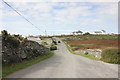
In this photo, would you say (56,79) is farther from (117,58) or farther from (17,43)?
(117,58)

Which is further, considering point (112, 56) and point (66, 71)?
point (112, 56)

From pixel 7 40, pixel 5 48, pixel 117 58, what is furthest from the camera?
pixel 117 58

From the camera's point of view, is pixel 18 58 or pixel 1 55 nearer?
pixel 1 55

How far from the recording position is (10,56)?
13.8 m

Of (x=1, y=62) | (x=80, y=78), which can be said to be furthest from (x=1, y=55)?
(x=80, y=78)

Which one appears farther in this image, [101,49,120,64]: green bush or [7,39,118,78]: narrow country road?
[101,49,120,64]: green bush

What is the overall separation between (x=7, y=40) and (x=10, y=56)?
1732 mm

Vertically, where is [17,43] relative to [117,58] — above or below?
above

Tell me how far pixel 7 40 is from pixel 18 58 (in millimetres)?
1893

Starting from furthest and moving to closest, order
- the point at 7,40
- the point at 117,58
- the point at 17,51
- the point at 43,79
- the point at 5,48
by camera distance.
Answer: the point at 117,58
the point at 17,51
the point at 7,40
the point at 5,48
the point at 43,79

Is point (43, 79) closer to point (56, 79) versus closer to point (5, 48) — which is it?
point (56, 79)

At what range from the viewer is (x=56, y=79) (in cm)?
883

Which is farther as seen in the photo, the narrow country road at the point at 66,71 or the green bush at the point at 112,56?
the green bush at the point at 112,56

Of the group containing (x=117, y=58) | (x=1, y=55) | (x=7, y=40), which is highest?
(x=7, y=40)
